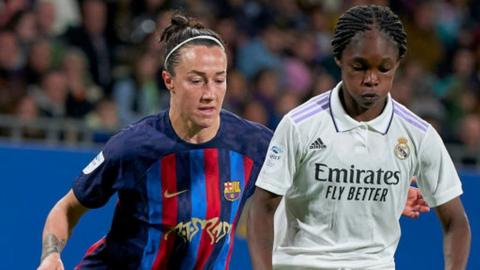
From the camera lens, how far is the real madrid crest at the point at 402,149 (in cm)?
400

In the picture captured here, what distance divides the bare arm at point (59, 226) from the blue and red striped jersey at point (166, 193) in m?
0.05

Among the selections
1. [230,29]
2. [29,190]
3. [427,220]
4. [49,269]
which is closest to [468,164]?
[427,220]

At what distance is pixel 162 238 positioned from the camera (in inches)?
164

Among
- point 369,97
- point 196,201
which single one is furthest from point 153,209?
point 369,97

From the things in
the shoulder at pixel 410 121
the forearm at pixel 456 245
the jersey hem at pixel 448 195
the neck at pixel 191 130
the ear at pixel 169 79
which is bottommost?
the forearm at pixel 456 245

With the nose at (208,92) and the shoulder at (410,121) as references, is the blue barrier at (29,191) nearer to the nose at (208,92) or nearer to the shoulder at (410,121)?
the nose at (208,92)

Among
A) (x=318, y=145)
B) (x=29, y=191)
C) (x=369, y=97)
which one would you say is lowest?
(x=318, y=145)

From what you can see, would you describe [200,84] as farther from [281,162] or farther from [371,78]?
[371,78]

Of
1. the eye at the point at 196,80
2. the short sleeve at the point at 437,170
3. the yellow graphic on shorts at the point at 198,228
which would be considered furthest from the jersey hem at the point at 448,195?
the eye at the point at 196,80

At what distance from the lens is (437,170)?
4023mm

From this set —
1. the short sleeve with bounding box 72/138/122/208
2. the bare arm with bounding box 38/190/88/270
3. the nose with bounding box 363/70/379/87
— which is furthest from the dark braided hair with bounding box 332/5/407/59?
the bare arm with bounding box 38/190/88/270

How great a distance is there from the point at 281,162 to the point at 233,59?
5150 mm

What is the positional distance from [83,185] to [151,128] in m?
0.33

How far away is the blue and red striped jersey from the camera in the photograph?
4133 mm
